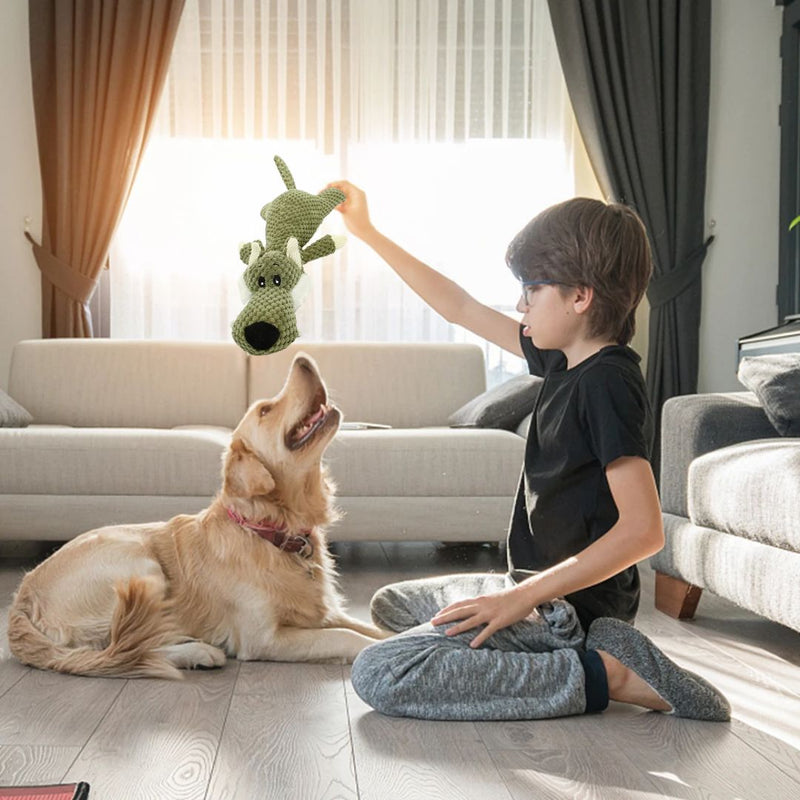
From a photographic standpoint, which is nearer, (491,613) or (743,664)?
(491,613)

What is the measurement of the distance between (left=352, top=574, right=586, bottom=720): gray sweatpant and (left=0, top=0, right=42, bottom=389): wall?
3.81 metres

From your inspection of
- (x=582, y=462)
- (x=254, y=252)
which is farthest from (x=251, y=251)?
(x=582, y=462)

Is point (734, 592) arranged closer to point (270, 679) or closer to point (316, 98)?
point (270, 679)

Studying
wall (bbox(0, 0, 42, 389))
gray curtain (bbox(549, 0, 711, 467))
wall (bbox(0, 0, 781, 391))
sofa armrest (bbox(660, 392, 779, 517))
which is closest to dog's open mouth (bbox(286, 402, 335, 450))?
sofa armrest (bbox(660, 392, 779, 517))

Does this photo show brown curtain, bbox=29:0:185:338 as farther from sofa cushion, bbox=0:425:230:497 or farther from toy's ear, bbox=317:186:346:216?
toy's ear, bbox=317:186:346:216

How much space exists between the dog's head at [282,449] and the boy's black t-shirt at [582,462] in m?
0.48

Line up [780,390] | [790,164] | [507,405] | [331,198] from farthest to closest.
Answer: [790,164] < [507,405] < [780,390] < [331,198]

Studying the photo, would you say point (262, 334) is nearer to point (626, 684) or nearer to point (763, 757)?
point (626, 684)

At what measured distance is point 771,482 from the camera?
2.25m

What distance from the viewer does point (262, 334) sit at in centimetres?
165

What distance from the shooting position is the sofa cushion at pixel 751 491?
2188mm

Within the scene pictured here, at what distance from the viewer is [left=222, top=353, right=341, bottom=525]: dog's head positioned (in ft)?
7.17

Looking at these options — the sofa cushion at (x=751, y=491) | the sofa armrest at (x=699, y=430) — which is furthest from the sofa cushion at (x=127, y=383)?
the sofa cushion at (x=751, y=491)

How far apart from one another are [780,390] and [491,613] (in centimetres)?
124
